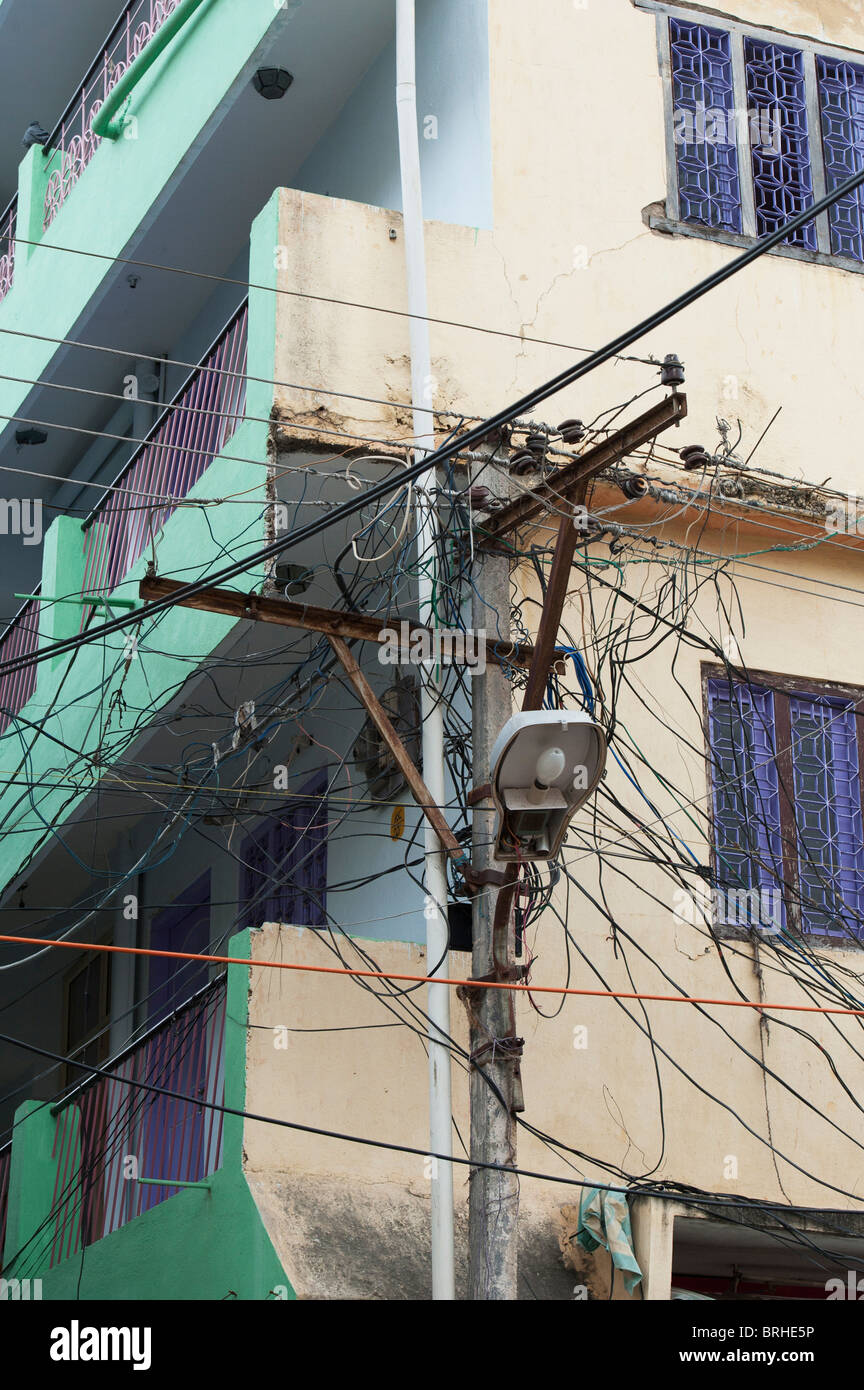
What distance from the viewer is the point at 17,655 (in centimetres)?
1254

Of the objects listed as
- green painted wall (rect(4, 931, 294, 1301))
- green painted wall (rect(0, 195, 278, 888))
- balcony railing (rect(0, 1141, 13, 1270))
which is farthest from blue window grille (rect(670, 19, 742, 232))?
balcony railing (rect(0, 1141, 13, 1270))

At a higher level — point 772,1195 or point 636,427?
point 636,427

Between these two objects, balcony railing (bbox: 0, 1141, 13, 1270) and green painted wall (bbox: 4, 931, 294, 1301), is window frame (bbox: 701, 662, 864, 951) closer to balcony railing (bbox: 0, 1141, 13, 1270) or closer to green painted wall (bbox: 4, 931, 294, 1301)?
green painted wall (bbox: 4, 931, 294, 1301)

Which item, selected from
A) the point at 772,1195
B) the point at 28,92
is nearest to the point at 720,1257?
the point at 772,1195

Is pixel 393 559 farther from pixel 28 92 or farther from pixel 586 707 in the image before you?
pixel 28 92

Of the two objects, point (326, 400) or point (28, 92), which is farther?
point (28, 92)

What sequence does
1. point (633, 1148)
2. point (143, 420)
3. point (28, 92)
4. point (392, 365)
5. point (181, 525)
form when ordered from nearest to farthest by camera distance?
point (633, 1148) → point (392, 365) → point (181, 525) → point (143, 420) → point (28, 92)

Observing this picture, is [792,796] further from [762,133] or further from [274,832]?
[762,133]

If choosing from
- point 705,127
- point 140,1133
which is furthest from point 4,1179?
point 705,127

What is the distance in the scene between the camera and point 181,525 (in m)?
10.8

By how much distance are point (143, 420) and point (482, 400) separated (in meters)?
4.56

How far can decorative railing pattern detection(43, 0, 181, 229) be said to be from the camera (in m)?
12.6

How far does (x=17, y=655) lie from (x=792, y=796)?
5.34 m

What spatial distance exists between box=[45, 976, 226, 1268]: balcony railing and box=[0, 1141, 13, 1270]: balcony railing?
2.03 ft
